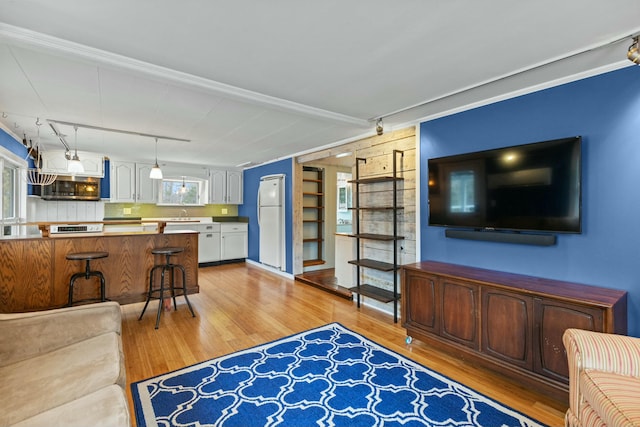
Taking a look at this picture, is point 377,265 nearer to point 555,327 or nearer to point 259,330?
point 259,330

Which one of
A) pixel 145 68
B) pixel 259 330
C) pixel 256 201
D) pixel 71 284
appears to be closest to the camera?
pixel 145 68

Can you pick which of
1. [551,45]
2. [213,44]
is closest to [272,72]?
[213,44]

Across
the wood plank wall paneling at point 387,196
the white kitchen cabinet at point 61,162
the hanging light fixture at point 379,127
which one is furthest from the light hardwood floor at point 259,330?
the white kitchen cabinet at point 61,162

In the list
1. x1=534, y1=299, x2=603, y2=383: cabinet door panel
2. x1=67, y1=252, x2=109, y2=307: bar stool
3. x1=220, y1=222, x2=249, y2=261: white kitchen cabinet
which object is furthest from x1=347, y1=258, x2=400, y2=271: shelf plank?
x1=220, y1=222, x2=249, y2=261: white kitchen cabinet

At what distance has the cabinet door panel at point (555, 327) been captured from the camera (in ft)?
6.04

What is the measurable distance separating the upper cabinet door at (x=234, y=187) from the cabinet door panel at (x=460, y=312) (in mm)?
5598

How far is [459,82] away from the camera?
2383mm

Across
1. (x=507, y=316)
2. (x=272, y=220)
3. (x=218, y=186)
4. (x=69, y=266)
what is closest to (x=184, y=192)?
(x=218, y=186)

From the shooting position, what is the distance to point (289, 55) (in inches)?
77.6

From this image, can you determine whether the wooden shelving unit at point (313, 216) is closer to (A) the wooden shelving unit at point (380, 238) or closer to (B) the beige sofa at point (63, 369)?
(A) the wooden shelving unit at point (380, 238)

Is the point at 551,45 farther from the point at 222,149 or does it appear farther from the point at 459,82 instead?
the point at 222,149

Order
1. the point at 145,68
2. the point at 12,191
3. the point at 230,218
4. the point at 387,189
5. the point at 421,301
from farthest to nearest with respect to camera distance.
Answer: the point at 230,218, the point at 12,191, the point at 387,189, the point at 421,301, the point at 145,68

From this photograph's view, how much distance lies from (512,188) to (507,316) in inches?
40.6

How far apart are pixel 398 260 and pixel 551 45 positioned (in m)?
2.45
